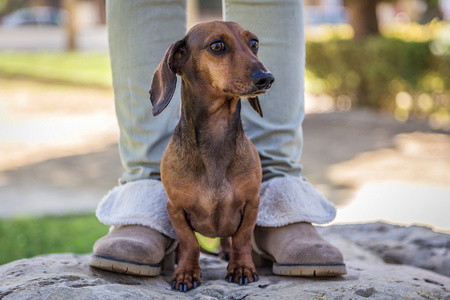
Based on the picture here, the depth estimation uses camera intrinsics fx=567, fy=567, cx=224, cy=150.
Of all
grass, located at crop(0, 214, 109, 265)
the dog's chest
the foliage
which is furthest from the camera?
the foliage

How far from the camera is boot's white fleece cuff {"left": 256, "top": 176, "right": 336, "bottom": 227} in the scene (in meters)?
2.28

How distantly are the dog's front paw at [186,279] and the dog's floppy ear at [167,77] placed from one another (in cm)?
59

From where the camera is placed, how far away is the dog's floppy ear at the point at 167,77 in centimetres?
192

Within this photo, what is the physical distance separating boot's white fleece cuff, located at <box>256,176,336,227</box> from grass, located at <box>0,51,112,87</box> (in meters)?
12.6

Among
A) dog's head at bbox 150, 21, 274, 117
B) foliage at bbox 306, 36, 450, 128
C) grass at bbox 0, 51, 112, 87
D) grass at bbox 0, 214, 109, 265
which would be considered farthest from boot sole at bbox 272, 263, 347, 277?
grass at bbox 0, 51, 112, 87

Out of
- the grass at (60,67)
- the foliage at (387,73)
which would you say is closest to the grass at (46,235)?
the foliage at (387,73)

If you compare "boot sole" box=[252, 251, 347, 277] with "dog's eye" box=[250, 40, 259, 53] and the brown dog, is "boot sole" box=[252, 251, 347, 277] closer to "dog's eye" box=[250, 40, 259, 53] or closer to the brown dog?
the brown dog

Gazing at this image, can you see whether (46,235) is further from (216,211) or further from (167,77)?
(167,77)

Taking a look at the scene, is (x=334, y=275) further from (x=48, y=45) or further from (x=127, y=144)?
(x=48, y=45)

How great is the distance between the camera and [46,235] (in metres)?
4.20

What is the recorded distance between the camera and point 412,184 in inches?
231

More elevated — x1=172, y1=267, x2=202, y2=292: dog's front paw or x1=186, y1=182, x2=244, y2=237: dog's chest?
x1=186, y1=182, x2=244, y2=237: dog's chest

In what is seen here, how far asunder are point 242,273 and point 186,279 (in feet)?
0.69

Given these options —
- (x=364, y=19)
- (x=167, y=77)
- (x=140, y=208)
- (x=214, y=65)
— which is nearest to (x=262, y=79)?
(x=214, y=65)
